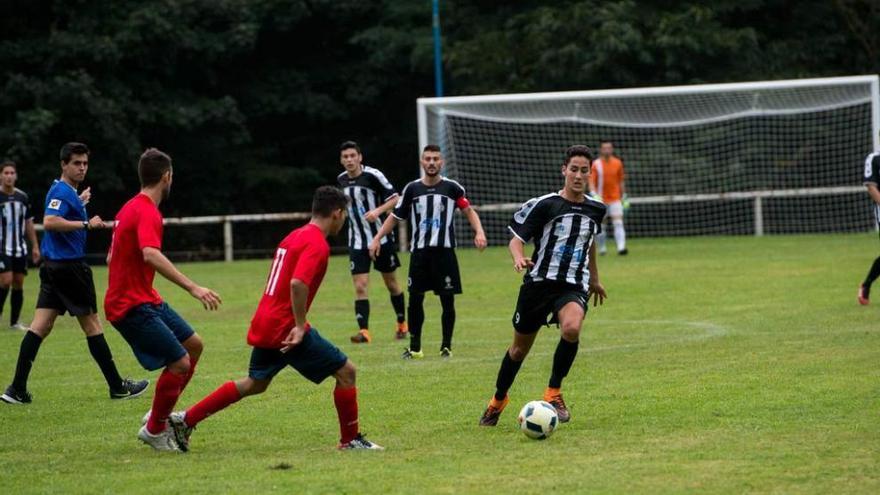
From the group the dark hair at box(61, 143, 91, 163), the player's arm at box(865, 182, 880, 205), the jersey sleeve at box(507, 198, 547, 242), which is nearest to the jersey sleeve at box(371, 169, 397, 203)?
the dark hair at box(61, 143, 91, 163)

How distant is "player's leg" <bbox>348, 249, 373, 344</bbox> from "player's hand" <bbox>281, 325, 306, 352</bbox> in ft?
21.2

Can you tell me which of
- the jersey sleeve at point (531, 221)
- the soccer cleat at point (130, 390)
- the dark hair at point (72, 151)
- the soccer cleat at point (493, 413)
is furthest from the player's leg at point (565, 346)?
the dark hair at point (72, 151)

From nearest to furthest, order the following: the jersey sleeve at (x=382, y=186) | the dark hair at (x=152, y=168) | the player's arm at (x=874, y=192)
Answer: the dark hair at (x=152, y=168), the jersey sleeve at (x=382, y=186), the player's arm at (x=874, y=192)

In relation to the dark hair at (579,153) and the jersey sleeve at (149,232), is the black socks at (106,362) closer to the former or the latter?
the jersey sleeve at (149,232)

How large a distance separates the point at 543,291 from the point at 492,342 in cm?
506

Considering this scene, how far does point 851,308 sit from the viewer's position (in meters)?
15.7

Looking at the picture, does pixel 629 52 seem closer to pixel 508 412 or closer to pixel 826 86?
pixel 826 86

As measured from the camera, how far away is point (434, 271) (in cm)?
1329

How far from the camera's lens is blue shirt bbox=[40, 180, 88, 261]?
11.1 meters

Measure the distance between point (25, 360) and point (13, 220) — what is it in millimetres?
6203

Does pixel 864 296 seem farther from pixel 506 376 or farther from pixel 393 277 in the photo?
pixel 506 376

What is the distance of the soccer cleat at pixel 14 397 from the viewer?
10875 millimetres

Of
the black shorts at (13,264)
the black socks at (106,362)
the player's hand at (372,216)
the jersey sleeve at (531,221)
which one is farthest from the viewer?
the black shorts at (13,264)

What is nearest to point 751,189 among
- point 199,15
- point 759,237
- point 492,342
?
point 759,237
